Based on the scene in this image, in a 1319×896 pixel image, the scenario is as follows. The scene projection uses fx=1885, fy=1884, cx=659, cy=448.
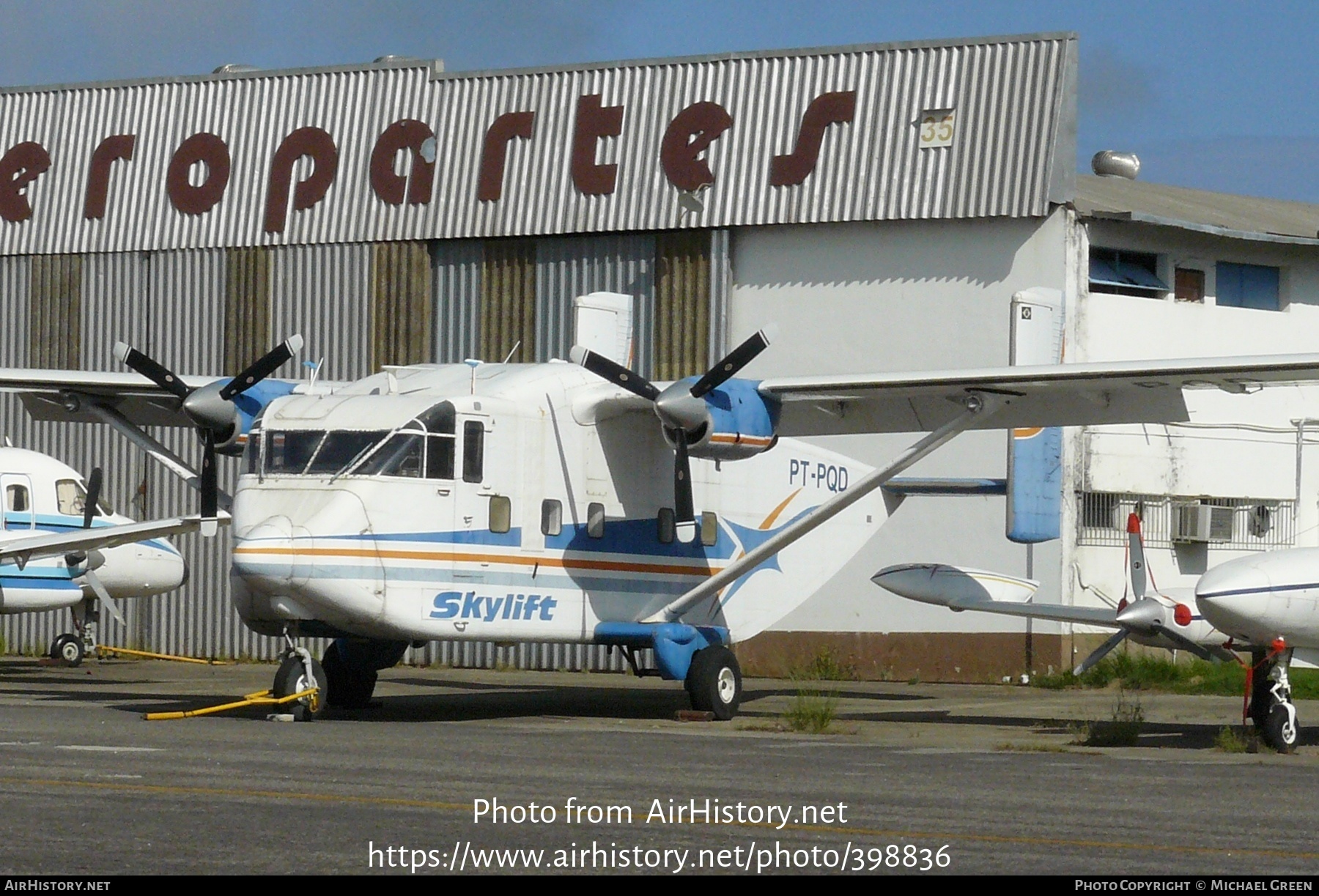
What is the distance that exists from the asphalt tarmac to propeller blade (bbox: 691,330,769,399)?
11.0 ft

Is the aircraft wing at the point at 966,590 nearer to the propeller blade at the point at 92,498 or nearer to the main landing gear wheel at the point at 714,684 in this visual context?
the main landing gear wheel at the point at 714,684

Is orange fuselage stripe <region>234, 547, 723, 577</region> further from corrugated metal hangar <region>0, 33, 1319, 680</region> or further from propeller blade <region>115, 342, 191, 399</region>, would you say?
corrugated metal hangar <region>0, 33, 1319, 680</region>

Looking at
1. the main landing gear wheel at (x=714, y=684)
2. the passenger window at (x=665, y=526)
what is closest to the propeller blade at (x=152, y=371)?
the passenger window at (x=665, y=526)

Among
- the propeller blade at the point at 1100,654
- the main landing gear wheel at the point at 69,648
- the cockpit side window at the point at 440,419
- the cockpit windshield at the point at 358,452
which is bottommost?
the main landing gear wheel at the point at 69,648

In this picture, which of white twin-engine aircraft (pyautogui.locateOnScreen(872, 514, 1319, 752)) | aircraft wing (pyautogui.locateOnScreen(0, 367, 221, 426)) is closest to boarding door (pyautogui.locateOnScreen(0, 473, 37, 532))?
aircraft wing (pyautogui.locateOnScreen(0, 367, 221, 426))

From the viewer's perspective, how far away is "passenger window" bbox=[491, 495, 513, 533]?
1852 cm

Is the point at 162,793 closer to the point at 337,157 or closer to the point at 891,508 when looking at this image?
the point at 891,508

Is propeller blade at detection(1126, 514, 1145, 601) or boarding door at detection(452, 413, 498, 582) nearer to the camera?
boarding door at detection(452, 413, 498, 582)

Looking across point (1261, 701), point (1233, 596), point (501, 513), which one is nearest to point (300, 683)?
point (501, 513)

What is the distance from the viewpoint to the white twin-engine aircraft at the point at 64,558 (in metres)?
26.7

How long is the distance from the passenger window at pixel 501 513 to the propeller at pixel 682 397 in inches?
63.3

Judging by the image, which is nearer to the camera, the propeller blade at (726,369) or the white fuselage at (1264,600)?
the white fuselage at (1264,600)

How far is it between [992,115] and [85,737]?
57.7 ft

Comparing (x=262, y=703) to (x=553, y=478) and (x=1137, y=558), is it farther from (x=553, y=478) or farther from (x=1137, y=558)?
(x=1137, y=558)
